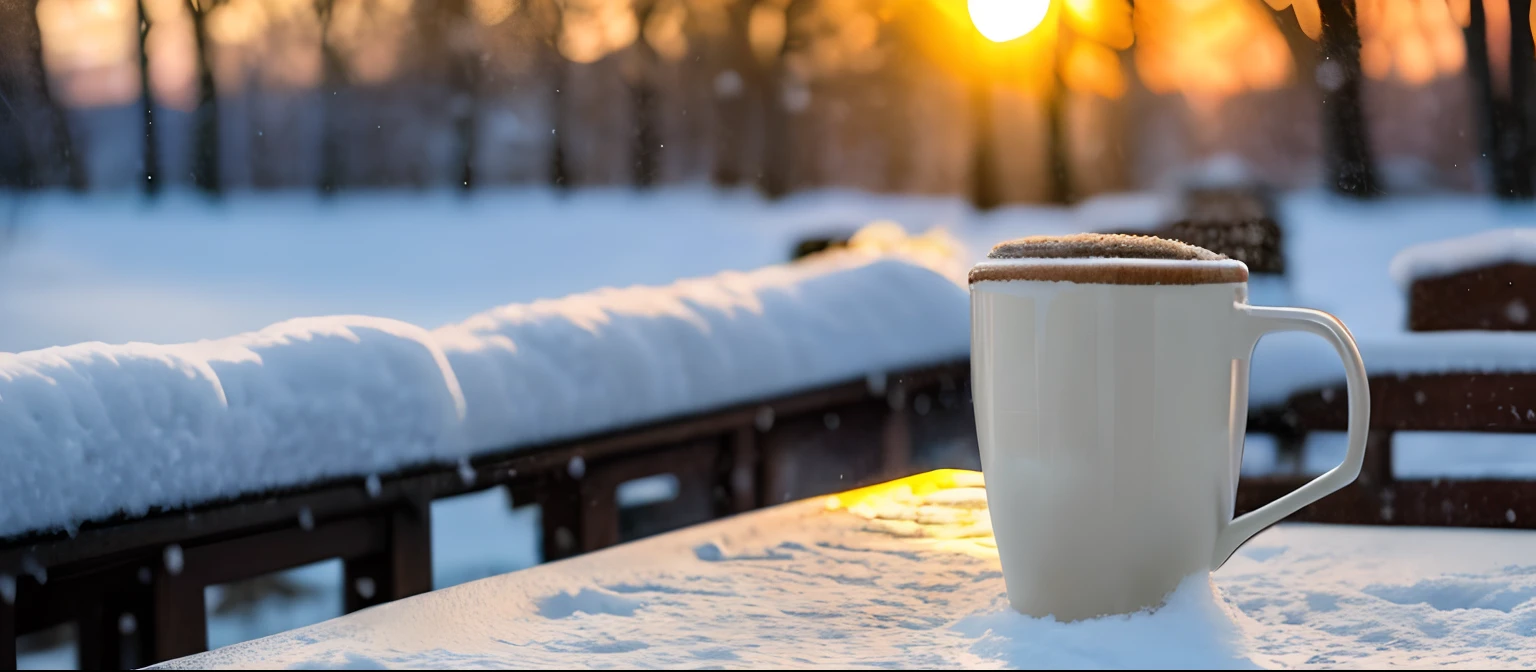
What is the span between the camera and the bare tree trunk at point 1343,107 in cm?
310

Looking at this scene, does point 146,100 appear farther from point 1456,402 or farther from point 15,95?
point 1456,402

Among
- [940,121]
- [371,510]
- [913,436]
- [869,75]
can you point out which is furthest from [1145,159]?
[371,510]

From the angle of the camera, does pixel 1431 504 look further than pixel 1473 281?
No

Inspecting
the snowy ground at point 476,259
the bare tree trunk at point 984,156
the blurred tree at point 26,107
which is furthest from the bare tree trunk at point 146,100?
the bare tree trunk at point 984,156

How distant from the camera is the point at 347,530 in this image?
1.11 m

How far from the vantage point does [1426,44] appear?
13.0 ft

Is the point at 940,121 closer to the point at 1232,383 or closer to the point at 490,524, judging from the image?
the point at 490,524

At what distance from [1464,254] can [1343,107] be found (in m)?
2.81

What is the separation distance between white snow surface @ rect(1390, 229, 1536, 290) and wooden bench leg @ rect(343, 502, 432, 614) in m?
1.69

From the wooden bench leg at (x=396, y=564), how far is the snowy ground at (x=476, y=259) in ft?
0.19

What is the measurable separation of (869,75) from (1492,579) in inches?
240

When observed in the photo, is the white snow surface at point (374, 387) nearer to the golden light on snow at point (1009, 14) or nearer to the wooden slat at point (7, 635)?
the wooden slat at point (7, 635)

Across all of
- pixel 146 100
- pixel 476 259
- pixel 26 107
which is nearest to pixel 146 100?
pixel 146 100

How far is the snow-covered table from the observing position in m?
0.53
